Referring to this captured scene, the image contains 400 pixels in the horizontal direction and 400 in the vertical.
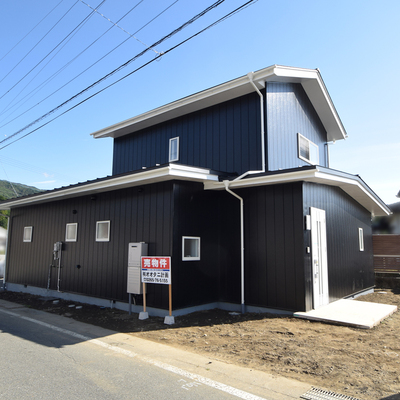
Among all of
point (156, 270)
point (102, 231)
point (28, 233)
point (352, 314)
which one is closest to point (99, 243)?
point (102, 231)

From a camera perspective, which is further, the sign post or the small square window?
the small square window

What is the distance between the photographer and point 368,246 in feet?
41.9

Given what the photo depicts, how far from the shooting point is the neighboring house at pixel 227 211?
751 centimetres

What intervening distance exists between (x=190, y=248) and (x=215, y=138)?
3.64m

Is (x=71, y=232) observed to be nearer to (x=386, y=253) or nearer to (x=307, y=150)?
(x=307, y=150)

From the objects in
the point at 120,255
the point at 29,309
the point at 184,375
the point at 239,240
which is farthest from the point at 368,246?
the point at 29,309

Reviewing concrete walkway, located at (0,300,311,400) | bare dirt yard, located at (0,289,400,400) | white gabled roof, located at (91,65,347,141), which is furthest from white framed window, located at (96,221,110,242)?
white gabled roof, located at (91,65,347,141)

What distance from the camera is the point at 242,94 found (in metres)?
9.44

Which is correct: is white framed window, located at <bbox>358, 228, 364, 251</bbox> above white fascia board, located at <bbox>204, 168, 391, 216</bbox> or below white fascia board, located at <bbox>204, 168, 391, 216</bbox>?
below

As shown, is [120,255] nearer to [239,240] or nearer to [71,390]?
[239,240]

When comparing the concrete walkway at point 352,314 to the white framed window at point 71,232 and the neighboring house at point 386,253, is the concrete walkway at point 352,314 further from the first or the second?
the neighboring house at point 386,253

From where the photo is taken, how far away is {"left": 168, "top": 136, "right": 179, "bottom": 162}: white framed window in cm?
1104

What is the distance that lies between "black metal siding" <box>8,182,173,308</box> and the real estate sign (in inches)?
15.1

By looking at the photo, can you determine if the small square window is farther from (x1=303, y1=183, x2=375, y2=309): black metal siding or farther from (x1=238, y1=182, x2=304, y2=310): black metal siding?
(x1=303, y1=183, x2=375, y2=309): black metal siding
